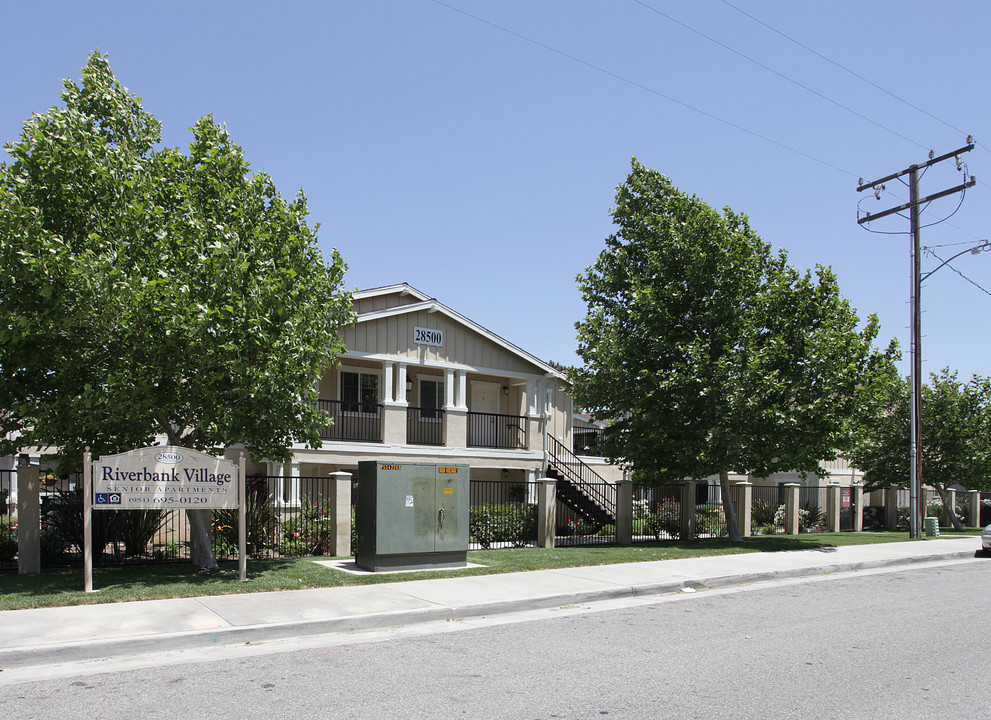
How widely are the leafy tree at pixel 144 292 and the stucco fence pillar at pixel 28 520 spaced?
1.59 feet

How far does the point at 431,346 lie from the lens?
23.8m

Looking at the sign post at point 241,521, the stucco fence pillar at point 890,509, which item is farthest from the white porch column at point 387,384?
the stucco fence pillar at point 890,509

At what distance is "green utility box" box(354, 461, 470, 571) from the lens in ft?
43.5

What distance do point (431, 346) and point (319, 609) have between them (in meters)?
14.5

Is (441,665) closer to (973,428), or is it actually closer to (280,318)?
(280,318)

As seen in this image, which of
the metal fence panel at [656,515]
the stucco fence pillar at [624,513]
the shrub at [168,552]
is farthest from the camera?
the metal fence panel at [656,515]

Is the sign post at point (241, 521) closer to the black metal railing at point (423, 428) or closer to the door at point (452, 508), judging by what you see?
the door at point (452, 508)

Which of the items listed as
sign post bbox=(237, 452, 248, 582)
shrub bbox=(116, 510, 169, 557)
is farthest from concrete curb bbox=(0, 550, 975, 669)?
shrub bbox=(116, 510, 169, 557)

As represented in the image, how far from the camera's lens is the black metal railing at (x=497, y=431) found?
83.7ft

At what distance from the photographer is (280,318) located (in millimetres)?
12102

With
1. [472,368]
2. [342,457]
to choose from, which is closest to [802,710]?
[342,457]

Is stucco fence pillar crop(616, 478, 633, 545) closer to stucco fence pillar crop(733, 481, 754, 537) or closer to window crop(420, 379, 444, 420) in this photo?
stucco fence pillar crop(733, 481, 754, 537)

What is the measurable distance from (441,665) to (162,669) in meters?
2.51

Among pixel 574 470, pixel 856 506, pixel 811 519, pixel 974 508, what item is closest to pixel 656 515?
pixel 574 470
